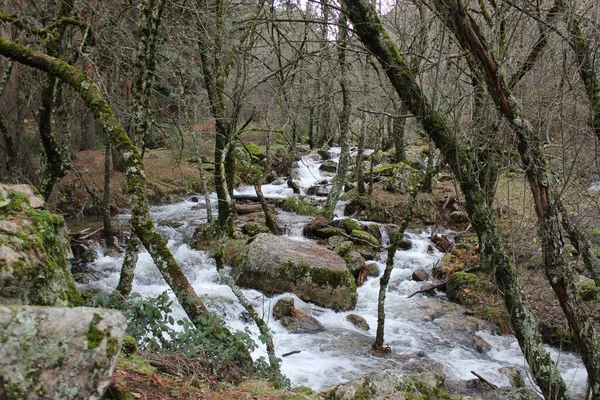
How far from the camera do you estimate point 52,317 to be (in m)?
1.77

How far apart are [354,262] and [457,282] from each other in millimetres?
2311

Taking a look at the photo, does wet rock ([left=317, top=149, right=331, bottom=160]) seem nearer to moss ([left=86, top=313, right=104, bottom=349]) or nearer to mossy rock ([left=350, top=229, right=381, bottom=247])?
mossy rock ([left=350, top=229, right=381, bottom=247])

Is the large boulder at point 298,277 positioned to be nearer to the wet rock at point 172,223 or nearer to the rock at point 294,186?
the wet rock at point 172,223

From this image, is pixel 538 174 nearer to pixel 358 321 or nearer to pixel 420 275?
pixel 358 321

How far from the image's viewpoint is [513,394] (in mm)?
5746

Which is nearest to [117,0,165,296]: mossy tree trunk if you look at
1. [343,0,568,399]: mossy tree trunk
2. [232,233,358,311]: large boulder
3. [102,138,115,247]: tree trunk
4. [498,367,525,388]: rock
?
[343,0,568,399]: mossy tree trunk

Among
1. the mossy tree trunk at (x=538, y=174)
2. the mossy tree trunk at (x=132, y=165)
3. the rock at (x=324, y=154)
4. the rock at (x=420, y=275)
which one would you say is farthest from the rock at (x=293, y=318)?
the rock at (x=324, y=154)

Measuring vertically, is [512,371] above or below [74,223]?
below

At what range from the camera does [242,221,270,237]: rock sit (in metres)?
11.9

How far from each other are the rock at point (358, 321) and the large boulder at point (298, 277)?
45cm

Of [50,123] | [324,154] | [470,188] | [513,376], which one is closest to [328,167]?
[324,154]

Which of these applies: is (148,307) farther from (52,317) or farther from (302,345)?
(302,345)

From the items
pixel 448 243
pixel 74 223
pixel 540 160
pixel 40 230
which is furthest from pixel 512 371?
pixel 74 223

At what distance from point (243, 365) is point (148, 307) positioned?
973 millimetres
